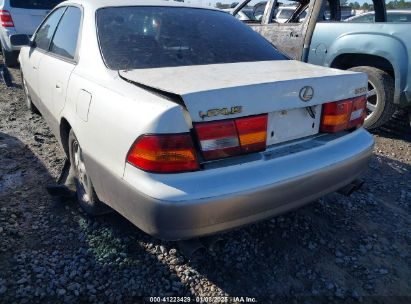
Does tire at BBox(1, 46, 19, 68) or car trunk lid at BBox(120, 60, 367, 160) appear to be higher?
car trunk lid at BBox(120, 60, 367, 160)

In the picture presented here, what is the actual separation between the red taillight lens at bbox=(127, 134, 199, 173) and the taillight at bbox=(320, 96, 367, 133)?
969 mm

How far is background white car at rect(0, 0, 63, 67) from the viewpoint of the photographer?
24.4 feet

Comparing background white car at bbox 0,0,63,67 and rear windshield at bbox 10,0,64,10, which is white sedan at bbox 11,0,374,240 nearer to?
background white car at bbox 0,0,63,67

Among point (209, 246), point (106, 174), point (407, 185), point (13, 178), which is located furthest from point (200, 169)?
point (407, 185)

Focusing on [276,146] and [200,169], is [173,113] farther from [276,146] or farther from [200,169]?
[276,146]

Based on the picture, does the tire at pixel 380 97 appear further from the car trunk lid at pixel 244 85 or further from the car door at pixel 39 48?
the car door at pixel 39 48

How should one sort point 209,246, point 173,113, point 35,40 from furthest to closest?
point 35,40 < point 209,246 < point 173,113

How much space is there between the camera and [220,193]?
1.77 meters

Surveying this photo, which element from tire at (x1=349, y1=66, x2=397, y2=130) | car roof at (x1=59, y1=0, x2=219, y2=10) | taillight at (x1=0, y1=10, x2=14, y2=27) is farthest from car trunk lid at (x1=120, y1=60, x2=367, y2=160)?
taillight at (x1=0, y1=10, x2=14, y2=27)

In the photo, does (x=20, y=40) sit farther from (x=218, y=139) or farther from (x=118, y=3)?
(x=218, y=139)

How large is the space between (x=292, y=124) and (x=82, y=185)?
1.58m

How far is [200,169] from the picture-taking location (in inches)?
71.6

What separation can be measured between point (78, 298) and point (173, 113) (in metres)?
1.17

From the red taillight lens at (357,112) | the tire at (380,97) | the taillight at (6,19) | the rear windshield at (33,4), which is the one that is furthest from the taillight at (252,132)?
the rear windshield at (33,4)
